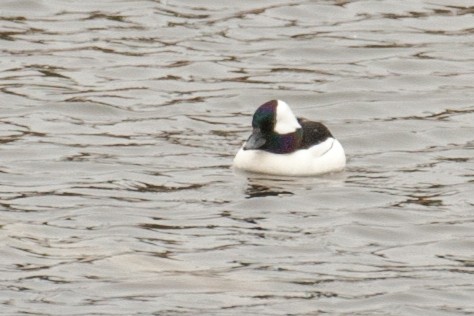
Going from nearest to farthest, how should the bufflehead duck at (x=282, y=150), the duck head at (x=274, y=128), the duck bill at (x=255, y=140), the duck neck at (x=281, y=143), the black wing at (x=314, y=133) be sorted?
1. the duck bill at (x=255, y=140)
2. the bufflehead duck at (x=282, y=150)
3. the duck head at (x=274, y=128)
4. the duck neck at (x=281, y=143)
5. the black wing at (x=314, y=133)

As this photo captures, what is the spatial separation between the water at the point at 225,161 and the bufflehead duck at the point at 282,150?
0.17 metres

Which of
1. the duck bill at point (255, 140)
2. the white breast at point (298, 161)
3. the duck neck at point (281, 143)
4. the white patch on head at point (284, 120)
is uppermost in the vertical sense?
the white patch on head at point (284, 120)

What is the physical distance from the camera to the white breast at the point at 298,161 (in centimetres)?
1583

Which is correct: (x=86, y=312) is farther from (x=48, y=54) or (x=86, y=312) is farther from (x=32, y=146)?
(x=48, y=54)

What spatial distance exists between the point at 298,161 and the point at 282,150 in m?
0.17

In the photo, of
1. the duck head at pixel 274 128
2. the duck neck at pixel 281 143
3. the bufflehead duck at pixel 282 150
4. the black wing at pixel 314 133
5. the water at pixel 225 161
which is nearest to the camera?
the water at pixel 225 161

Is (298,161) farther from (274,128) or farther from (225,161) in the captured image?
(225,161)

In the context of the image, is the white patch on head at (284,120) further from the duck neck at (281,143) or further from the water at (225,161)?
the water at (225,161)

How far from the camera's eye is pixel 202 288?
475 inches

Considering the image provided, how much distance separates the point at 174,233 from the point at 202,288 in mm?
1454

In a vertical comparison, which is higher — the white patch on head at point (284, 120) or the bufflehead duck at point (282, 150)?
the white patch on head at point (284, 120)

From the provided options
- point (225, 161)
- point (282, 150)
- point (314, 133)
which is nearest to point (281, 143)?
point (282, 150)

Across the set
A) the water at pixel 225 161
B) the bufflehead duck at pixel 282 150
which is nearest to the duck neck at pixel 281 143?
the bufflehead duck at pixel 282 150

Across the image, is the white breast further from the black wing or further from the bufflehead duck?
the black wing
